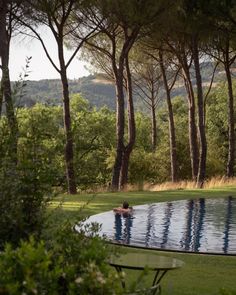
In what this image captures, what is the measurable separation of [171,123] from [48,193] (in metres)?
21.5

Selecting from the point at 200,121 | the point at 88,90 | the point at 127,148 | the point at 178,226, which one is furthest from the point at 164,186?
the point at 88,90

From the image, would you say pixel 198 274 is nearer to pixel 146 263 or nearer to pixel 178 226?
pixel 146 263

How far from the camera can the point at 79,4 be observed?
1856 cm

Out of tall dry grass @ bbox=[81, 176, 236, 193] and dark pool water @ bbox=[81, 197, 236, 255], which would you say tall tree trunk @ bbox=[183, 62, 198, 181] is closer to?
tall dry grass @ bbox=[81, 176, 236, 193]

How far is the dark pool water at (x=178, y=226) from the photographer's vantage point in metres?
9.30

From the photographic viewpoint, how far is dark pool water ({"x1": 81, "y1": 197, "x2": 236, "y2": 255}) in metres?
9.30

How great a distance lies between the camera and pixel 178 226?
11414 millimetres

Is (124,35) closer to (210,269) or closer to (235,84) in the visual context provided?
(210,269)

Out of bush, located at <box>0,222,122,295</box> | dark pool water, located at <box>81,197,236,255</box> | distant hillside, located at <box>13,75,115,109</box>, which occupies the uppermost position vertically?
distant hillside, located at <box>13,75,115,109</box>

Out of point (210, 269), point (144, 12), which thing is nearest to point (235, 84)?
point (144, 12)

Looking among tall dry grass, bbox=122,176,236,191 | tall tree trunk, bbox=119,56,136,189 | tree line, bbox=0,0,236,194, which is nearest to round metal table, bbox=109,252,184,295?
tree line, bbox=0,0,236,194

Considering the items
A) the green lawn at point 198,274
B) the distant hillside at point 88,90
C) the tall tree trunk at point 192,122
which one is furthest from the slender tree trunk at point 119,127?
the distant hillside at point 88,90

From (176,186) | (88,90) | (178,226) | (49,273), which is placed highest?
(88,90)

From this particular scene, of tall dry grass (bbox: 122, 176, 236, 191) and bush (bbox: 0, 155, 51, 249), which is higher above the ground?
bush (bbox: 0, 155, 51, 249)
